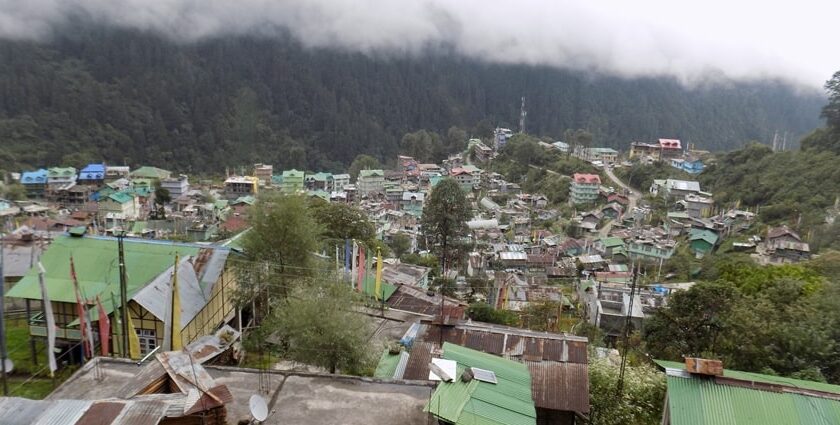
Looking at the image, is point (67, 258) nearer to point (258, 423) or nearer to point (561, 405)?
point (258, 423)

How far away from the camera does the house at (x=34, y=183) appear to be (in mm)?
61531

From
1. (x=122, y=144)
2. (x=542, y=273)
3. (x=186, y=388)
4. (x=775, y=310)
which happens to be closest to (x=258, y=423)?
(x=186, y=388)

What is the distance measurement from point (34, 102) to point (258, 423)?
10249cm

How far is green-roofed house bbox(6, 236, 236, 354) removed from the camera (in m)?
14.5

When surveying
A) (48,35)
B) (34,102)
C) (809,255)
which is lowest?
(809,255)

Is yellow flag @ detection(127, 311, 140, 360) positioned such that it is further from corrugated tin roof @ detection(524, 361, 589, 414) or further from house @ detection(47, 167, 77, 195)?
house @ detection(47, 167, 77, 195)

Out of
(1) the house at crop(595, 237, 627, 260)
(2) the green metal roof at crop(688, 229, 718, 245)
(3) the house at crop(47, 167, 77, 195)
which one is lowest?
(1) the house at crop(595, 237, 627, 260)

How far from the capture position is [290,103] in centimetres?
12269

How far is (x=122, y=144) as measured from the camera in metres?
87.2

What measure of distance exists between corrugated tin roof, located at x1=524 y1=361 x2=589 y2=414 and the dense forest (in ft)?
266

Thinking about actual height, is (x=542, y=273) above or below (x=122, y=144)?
below

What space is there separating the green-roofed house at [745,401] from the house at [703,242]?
42.0 meters

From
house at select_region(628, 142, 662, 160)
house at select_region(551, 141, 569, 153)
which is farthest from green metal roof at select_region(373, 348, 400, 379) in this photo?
house at select_region(628, 142, 662, 160)

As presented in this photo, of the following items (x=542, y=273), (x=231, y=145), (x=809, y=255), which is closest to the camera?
(x=809, y=255)
